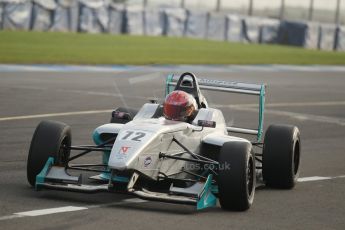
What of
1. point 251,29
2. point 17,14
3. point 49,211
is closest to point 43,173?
point 49,211

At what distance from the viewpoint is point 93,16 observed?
Result: 43.5 metres

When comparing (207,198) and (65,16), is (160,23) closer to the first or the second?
(65,16)

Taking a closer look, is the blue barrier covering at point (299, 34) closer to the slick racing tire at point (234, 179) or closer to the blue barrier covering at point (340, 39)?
the blue barrier covering at point (340, 39)

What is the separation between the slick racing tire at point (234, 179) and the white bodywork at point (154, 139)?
515 millimetres

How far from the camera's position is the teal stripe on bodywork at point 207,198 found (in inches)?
368

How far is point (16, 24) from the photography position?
40.2 m

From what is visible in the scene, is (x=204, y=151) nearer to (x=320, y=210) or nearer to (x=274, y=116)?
(x=320, y=210)

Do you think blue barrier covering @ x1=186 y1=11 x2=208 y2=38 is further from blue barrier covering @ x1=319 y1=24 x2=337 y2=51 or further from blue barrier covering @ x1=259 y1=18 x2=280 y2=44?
blue barrier covering @ x1=319 y1=24 x2=337 y2=51

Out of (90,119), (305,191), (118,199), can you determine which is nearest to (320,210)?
(305,191)

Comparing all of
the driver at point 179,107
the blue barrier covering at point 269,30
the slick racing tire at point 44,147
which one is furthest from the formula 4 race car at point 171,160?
the blue barrier covering at point 269,30

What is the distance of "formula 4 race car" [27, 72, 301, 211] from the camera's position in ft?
30.7

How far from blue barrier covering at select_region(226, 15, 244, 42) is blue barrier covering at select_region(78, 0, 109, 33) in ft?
24.1

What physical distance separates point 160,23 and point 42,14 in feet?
26.0

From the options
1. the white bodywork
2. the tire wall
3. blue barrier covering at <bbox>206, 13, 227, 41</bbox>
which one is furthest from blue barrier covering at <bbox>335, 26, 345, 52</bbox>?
the white bodywork
